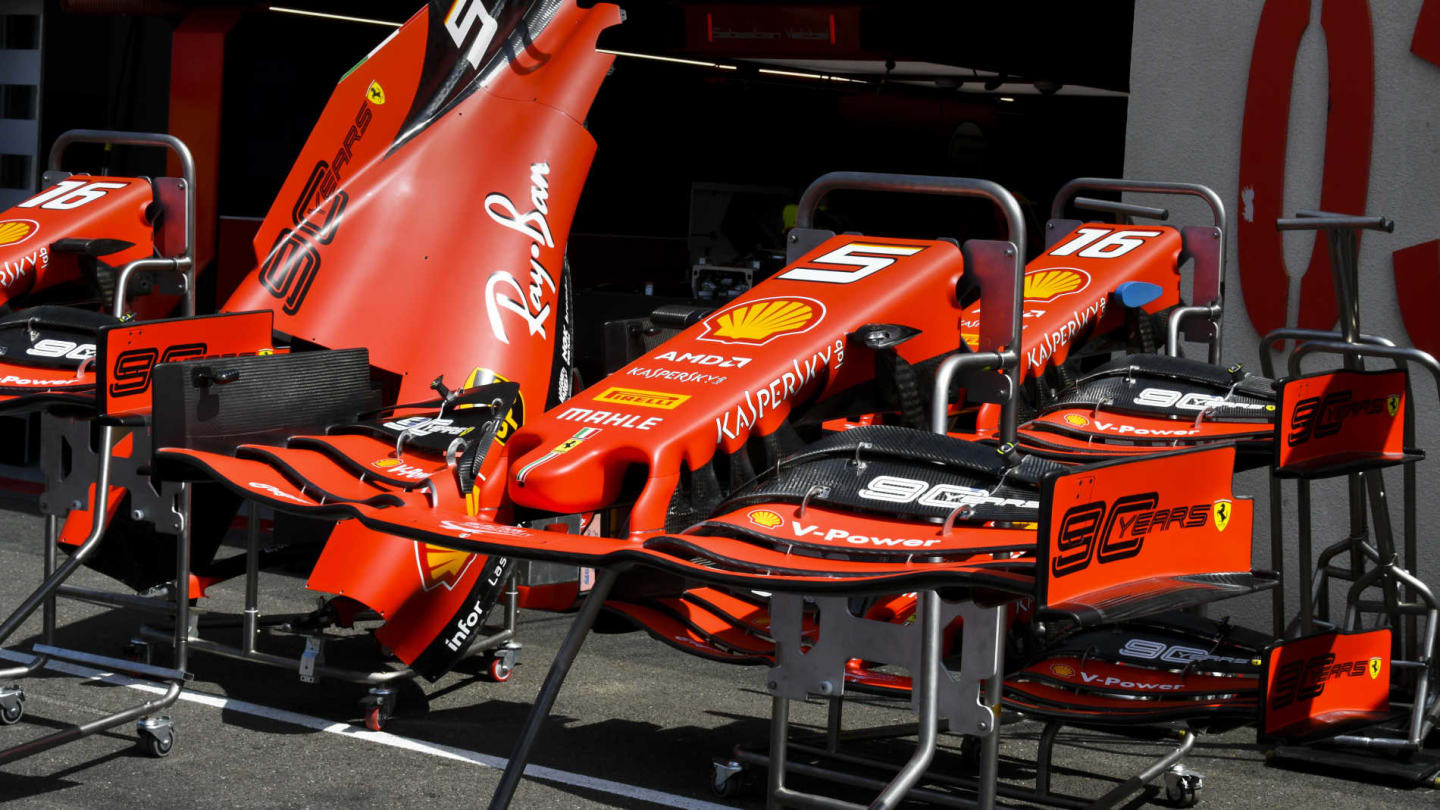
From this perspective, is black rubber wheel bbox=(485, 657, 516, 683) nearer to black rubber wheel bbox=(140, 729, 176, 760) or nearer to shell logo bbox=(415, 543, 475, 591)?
shell logo bbox=(415, 543, 475, 591)

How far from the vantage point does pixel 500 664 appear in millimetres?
5461

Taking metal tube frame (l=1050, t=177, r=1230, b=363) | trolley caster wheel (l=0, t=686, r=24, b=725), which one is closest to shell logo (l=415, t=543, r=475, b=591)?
trolley caster wheel (l=0, t=686, r=24, b=725)

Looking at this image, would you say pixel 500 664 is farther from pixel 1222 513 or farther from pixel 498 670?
pixel 1222 513

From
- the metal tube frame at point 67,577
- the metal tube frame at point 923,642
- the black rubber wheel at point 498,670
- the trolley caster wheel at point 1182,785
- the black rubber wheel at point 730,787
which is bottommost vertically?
the black rubber wheel at point 498,670

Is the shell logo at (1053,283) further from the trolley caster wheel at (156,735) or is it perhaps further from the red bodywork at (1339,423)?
the trolley caster wheel at (156,735)

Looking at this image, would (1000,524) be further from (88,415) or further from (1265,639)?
(88,415)

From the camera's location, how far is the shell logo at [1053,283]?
17.0 ft

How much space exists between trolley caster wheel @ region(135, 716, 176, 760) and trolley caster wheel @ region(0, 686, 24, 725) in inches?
17.7

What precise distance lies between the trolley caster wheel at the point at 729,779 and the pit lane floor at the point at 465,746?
0.03m

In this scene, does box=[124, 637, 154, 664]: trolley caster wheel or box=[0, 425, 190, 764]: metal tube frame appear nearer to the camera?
box=[0, 425, 190, 764]: metal tube frame

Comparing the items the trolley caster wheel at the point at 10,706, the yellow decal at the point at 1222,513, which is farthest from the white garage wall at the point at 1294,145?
the trolley caster wheel at the point at 10,706

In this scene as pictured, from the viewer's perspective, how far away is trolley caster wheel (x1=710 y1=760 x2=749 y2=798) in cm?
430

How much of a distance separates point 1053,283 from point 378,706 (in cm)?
245

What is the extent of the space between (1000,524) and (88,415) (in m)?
2.80
